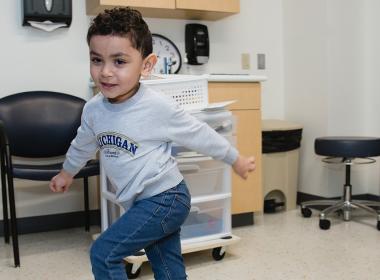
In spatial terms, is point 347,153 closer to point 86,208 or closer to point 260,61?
point 260,61

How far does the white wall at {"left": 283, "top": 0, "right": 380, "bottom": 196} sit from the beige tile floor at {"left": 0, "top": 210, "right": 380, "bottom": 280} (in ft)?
1.71

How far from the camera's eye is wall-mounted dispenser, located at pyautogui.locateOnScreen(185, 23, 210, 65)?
294 cm

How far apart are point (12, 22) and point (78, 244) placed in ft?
4.13

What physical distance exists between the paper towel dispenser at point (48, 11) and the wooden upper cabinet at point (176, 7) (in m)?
0.15

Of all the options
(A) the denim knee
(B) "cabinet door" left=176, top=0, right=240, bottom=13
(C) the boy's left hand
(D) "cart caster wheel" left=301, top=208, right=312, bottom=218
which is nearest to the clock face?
(B) "cabinet door" left=176, top=0, right=240, bottom=13

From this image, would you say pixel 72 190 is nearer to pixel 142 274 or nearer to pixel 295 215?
pixel 142 274

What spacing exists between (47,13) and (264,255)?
1695mm

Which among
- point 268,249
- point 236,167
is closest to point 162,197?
point 236,167

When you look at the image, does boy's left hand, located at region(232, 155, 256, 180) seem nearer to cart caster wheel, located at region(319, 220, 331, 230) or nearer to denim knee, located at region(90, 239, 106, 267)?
denim knee, located at region(90, 239, 106, 267)

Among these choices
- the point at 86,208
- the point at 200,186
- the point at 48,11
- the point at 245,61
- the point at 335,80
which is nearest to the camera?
the point at 200,186

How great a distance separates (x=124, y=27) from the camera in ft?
3.79

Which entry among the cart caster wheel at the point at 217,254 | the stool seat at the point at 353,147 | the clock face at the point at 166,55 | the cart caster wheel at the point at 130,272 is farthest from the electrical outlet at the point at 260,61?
the cart caster wheel at the point at 130,272

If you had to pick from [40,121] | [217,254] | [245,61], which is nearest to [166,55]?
[245,61]

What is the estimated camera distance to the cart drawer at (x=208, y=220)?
206cm
